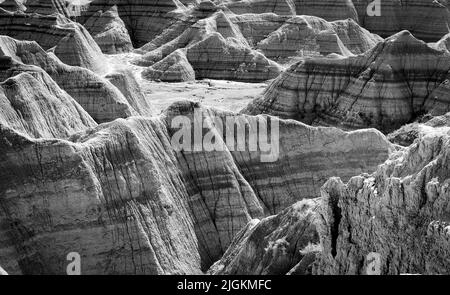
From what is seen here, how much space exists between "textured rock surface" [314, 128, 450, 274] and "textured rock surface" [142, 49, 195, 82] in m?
56.2

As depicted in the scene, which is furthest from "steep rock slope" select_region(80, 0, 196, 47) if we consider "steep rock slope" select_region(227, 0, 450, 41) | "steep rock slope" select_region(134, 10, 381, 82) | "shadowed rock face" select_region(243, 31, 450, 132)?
"shadowed rock face" select_region(243, 31, 450, 132)

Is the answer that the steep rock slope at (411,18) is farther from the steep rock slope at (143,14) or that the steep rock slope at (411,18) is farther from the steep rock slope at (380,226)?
the steep rock slope at (380,226)

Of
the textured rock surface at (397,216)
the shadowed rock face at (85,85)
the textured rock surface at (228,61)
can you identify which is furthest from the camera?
the textured rock surface at (228,61)

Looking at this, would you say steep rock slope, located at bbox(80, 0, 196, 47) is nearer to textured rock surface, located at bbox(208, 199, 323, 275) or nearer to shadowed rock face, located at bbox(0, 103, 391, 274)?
shadowed rock face, located at bbox(0, 103, 391, 274)

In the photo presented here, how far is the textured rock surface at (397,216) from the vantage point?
22.3 metres

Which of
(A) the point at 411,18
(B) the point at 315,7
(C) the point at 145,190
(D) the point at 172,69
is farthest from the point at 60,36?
(A) the point at 411,18

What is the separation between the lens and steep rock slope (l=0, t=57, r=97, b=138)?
132ft

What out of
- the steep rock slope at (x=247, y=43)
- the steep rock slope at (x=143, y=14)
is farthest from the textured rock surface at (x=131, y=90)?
the steep rock slope at (x=143, y=14)

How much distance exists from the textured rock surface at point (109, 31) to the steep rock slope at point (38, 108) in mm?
47483

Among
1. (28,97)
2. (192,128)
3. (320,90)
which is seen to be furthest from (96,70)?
(192,128)

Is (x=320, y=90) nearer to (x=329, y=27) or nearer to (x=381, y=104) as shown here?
(x=381, y=104)

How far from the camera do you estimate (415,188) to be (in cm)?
2300

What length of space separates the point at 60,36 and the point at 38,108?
97.0 feet

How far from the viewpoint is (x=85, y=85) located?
2004 inches
